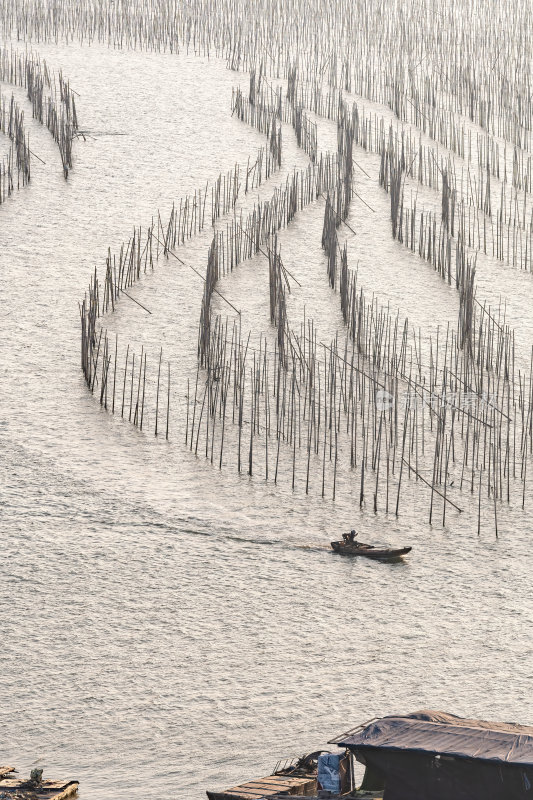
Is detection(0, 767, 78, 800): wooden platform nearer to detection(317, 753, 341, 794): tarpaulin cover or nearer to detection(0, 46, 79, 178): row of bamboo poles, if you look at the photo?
detection(317, 753, 341, 794): tarpaulin cover

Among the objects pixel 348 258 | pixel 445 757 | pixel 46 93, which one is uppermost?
pixel 46 93

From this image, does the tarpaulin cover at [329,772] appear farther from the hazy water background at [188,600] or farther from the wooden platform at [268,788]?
the hazy water background at [188,600]

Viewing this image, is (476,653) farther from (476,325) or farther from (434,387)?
(476,325)

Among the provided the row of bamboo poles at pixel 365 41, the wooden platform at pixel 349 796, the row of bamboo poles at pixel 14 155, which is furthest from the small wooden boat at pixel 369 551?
the row of bamboo poles at pixel 365 41

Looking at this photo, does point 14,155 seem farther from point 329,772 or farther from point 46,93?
point 329,772

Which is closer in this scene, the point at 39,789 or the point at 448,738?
the point at 448,738

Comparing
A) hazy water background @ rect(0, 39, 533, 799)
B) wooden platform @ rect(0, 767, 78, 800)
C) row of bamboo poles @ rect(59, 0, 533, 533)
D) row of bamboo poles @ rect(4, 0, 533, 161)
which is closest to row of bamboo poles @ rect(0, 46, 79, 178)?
row of bamboo poles @ rect(59, 0, 533, 533)

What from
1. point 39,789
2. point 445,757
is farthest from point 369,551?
point 39,789
